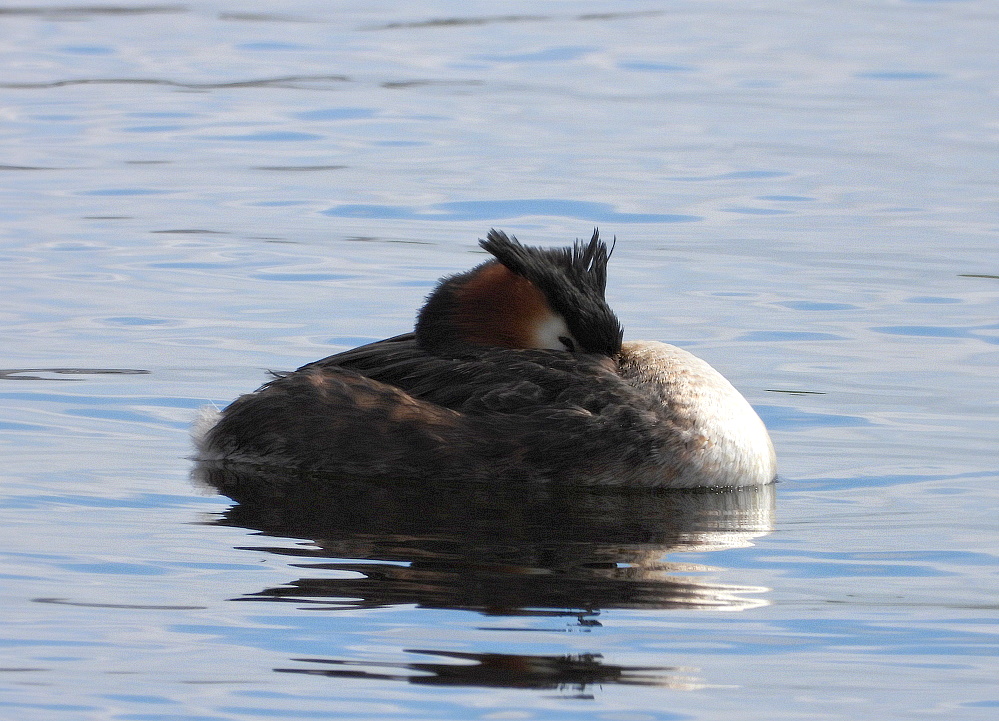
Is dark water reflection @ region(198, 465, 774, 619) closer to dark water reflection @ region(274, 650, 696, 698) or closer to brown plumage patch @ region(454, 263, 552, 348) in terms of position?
dark water reflection @ region(274, 650, 696, 698)

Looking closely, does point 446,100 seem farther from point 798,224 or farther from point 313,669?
point 313,669

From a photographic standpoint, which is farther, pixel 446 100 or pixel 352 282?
pixel 446 100

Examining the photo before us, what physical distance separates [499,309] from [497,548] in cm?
158

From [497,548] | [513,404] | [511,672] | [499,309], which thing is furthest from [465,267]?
[511,672]

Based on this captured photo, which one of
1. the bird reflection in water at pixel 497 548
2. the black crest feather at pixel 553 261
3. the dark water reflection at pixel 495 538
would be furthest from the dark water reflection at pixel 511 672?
the black crest feather at pixel 553 261

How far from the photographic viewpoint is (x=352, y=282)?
1166 cm

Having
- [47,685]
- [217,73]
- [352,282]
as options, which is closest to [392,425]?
[47,685]

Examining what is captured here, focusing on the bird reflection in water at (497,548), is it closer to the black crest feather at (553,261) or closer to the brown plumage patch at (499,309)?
the brown plumage patch at (499,309)

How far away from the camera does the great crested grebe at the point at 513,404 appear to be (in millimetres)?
7906

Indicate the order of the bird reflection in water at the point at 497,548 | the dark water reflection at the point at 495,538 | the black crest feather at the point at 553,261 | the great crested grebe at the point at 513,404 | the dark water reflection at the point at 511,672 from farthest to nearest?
the black crest feather at the point at 553,261 < the great crested grebe at the point at 513,404 < the dark water reflection at the point at 495,538 < the bird reflection in water at the point at 497,548 < the dark water reflection at the point at 511,672

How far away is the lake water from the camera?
18.7ft

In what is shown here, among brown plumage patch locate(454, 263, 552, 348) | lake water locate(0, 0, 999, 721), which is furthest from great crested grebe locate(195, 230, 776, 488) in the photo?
lake water locate(0, 0, 999, 721)

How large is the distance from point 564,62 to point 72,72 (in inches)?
196

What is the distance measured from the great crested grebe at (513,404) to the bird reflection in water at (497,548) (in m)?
0.10
